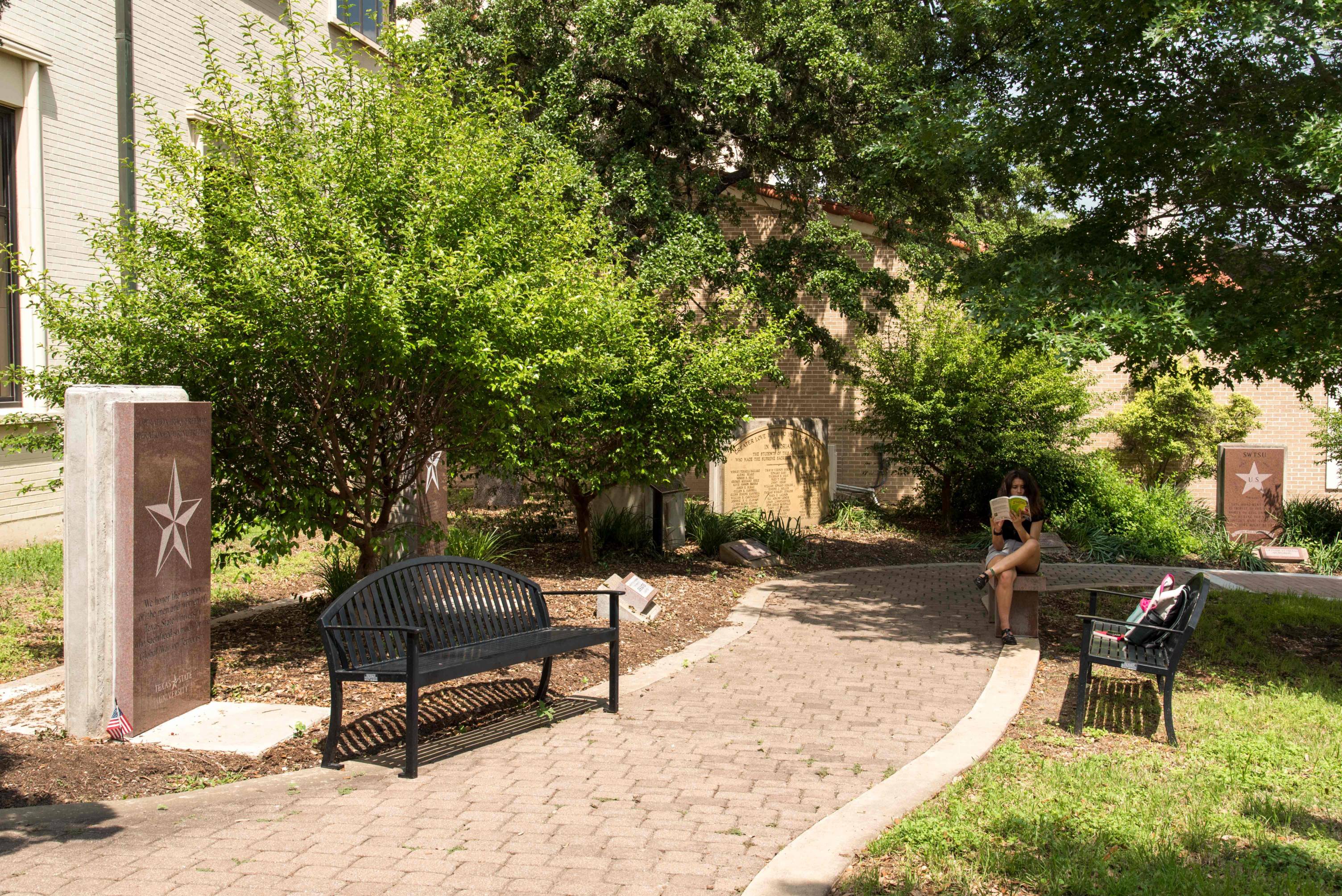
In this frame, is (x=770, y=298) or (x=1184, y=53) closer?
(x=1184, y=53)

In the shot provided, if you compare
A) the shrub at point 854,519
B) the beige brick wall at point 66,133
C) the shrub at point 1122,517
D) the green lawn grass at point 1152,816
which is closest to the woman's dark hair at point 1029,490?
the green lawn grass at point 1152,816

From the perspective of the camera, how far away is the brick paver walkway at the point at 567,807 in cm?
374

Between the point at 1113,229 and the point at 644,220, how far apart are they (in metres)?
6.85

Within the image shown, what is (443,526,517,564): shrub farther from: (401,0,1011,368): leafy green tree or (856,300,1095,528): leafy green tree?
(856,300,1095,528): leafy green tree

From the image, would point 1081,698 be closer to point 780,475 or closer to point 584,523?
point 584,523

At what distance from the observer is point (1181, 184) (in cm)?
802

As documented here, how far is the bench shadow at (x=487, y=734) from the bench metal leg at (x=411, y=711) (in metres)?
0.21

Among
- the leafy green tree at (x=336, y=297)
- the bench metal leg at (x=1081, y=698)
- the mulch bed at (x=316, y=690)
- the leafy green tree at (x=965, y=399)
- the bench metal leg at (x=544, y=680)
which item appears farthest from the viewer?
the leafy green tree at (x=965, y=399)

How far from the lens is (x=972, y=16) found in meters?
8.80

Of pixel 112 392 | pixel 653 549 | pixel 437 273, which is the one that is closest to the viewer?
pixel 112 392

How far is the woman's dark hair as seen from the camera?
8.55m

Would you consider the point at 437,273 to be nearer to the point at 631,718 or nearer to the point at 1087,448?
the point at 631,718

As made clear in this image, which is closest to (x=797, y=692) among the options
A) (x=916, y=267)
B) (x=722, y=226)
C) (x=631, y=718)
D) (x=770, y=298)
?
(x=631, y=718)

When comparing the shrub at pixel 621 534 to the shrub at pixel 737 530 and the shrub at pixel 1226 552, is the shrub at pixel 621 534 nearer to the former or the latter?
the shrub at pixel 737 530
